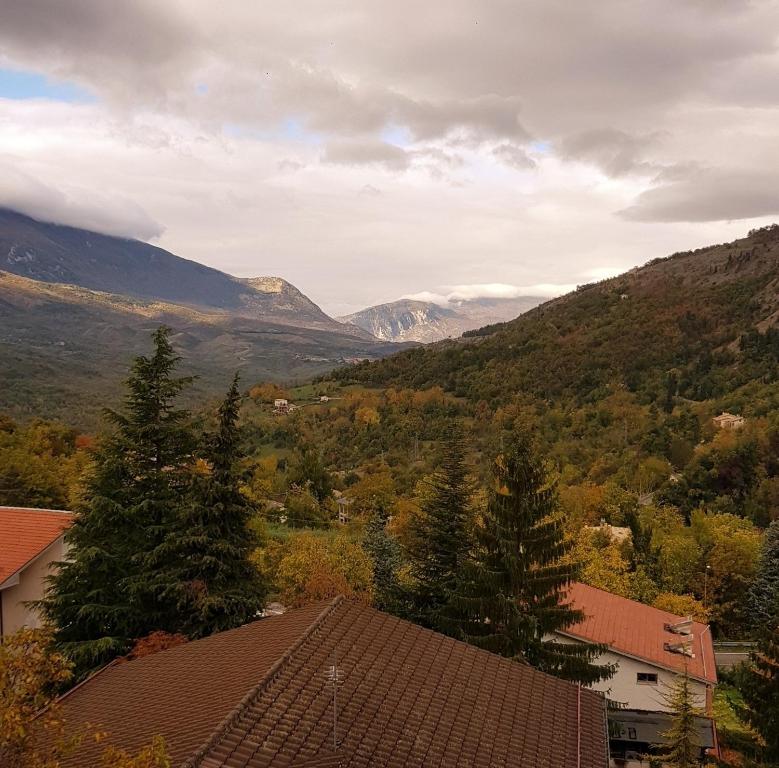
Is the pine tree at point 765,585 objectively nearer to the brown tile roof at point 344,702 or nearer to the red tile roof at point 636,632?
the red tile roof at point 636,632

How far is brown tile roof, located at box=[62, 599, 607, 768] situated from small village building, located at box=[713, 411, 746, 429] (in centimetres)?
8503

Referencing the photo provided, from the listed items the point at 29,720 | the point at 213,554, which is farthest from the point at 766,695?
the point at 29,720

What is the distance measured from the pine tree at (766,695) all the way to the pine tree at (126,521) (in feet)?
56.3

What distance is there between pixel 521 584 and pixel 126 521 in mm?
12007

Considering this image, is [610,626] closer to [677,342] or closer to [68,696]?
[68,696]

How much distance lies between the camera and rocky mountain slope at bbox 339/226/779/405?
395ft

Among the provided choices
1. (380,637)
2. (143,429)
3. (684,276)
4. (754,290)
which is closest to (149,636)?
(143,429)

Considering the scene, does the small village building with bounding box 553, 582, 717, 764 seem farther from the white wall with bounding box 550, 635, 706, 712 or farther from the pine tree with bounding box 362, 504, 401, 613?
the pine tree with bounding box 362, 504, 401, 613

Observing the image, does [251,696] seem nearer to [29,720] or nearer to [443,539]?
[29,720]

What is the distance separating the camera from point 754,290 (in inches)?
5645

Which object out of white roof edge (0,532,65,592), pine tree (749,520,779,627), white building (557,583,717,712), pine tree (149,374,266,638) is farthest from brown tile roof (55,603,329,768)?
pine tree (749,520,779,627)

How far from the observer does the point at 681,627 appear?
88.0 ft

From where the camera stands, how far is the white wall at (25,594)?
2291cm

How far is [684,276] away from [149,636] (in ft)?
574
